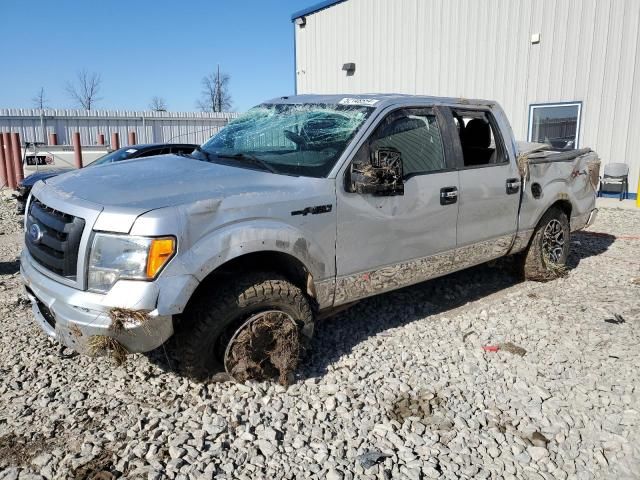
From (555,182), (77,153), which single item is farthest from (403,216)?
(77,153)

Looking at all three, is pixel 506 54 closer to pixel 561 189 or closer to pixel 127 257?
pixel 561 189

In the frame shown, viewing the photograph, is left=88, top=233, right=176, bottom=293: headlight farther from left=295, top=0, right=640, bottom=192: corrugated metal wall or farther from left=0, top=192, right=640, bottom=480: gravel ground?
left=295, top=0, right=640, bottom=192: corrugated metal wall

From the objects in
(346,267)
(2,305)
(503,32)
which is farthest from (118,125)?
(346,267)

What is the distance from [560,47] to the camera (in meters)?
11.6

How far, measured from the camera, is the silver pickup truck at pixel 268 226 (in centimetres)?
292

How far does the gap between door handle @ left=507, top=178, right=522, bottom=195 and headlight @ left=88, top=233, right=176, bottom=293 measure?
3277 mm

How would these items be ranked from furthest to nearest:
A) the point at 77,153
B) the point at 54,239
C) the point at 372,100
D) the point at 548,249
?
the point at 77,153
the point at 548,249
the point at 372,100
the point at 54,239

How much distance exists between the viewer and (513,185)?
497 cm

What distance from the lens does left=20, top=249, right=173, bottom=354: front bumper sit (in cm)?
286

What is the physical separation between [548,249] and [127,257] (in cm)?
458

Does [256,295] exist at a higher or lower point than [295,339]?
higher

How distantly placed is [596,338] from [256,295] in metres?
2.87

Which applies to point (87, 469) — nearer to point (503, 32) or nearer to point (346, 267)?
point (346, 267)

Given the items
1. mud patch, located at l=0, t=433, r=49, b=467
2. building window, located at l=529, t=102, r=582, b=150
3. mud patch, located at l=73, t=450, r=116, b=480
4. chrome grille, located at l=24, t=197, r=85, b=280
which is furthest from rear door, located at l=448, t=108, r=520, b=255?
building window, located at l=529, t=102, r=582, b=150
